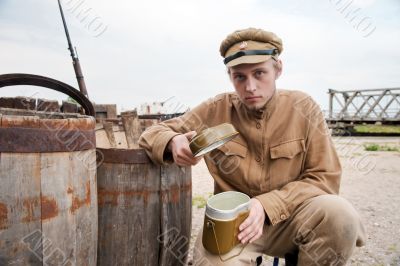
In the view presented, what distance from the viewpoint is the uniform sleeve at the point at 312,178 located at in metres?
2.02

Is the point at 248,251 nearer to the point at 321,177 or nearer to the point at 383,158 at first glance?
the point at 321,177

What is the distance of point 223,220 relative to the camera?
1.74 m

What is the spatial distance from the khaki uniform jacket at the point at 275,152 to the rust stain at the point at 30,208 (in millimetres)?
693

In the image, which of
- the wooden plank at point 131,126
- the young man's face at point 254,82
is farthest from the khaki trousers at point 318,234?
the wooden plank at point 131,126

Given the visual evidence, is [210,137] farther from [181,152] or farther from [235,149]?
[235,149]

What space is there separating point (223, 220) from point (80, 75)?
442 centimetres

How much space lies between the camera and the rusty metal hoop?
196cm

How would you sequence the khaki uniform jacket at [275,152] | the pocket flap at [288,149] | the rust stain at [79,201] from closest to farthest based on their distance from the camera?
the rust stain at [79,201]
the khaki uniform jacket at [275,152]
the pocket flap at [288,149]

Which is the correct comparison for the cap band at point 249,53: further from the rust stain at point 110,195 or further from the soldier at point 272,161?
the rust stain at point 110,195

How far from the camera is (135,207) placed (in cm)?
203

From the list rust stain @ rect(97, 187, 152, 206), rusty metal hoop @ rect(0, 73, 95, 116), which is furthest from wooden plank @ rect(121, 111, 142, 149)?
rust stain @ rect(97, 187, 152, 206)

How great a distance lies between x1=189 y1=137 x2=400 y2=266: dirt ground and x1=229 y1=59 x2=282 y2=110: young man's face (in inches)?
71.4

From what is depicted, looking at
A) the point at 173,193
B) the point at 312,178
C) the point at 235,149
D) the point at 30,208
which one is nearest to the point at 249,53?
the point at 235,149

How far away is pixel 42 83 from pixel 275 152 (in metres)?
1.59
